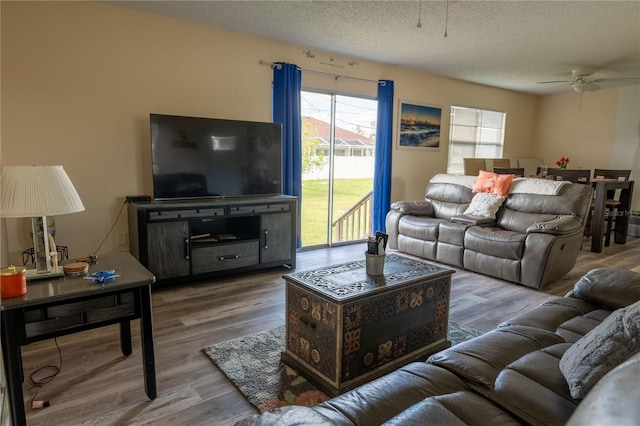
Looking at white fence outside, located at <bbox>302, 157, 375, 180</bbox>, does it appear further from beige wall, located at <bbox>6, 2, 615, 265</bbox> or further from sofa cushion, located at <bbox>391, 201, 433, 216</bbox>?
beige wall, located at <bbox>6, 2, 615, 265</bbox>

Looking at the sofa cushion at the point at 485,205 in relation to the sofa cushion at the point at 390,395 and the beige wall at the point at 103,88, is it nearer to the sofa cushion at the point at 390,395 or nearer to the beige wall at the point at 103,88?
the beige wall at the point at 103,88

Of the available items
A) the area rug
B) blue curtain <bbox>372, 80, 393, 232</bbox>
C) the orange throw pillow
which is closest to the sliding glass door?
blue curtain <bbox>372, 80, 393, 232</bbox>

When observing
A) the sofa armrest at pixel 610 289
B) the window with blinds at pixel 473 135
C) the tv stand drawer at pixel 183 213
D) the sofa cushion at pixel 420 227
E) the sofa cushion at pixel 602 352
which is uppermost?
the window with blinds at pixel 473 135

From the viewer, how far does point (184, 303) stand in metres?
3.19

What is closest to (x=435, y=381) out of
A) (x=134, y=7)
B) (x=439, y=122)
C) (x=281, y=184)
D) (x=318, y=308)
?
(x=318, y=308)

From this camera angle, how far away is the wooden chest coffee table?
1.93m

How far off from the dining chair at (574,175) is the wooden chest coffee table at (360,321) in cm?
420

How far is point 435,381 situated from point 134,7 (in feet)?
12.7

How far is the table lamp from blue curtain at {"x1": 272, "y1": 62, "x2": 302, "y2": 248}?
2904 millimetres

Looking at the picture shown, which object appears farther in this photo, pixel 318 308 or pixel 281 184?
pixel 281 184

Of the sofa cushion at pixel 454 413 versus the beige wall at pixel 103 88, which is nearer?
the sofa cushion at pixel 454 413

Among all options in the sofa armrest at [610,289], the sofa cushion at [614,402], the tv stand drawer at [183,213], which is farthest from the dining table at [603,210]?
the sofa cushion at [614,402]

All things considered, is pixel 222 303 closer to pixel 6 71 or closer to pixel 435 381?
pixel 435 381

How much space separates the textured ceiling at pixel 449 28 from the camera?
339 cm
